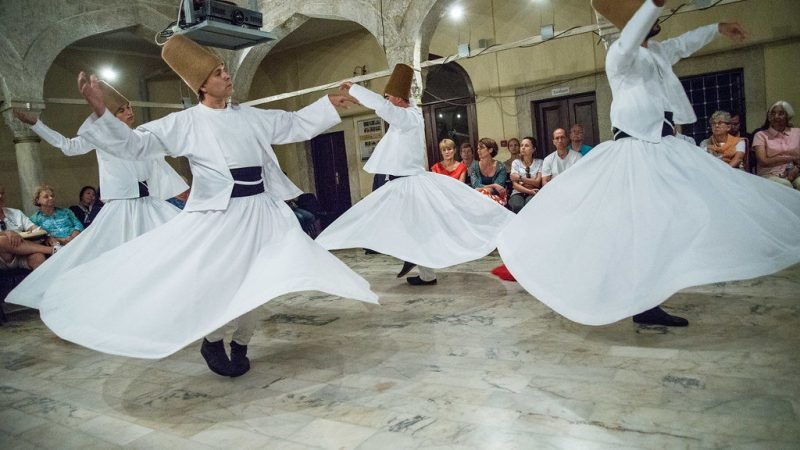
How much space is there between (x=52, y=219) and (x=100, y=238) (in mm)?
1805

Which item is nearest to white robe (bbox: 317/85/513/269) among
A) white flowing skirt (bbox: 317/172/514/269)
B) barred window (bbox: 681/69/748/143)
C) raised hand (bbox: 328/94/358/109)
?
white flowing skirt (bbox: 317/172/514/269)

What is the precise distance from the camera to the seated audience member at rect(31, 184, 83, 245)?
5.52 metres

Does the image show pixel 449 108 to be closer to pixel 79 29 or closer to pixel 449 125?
pixel 449 125

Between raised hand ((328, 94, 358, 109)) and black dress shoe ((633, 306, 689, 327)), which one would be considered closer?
black dress shoe ((633, 306, 689, 327))

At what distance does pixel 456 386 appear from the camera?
236 cm

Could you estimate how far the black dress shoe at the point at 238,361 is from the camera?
2.80 m

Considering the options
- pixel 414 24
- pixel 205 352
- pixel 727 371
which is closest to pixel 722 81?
pixel 414 24

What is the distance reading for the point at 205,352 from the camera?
2807 mm

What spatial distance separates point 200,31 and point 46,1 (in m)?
3.34

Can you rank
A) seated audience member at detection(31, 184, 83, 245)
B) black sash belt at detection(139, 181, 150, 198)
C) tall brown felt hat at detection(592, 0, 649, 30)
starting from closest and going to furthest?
tall brown felt hat at detection(592, 0, 649, 30) < black sash belt at detection(139, 181, 150, 198) < seated audience member at detection(31, 184, 83, 245)

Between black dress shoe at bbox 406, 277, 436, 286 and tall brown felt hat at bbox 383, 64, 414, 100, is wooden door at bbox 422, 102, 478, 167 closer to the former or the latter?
tall brown felt hat at bbox 383, 64, 414, 100

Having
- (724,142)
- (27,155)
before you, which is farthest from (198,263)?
(27,155)

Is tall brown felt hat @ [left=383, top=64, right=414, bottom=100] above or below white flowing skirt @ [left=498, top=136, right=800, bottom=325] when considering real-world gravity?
above

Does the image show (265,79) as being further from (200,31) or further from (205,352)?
(205,352)
